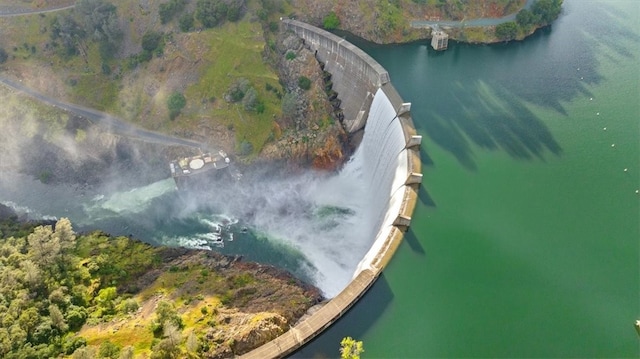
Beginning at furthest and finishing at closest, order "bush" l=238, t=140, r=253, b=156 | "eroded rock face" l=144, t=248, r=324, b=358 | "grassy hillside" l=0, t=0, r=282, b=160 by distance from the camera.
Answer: "grassy hillside" l=0, t=0, r=282, b=160 < "bush" l=238, t=140, r=253, b=156 < "eroded rock face" l=144, t=248, r=324, b=358

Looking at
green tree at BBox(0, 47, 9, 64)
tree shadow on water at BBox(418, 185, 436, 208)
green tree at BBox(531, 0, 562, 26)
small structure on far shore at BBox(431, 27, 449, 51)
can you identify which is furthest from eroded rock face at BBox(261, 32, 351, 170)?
green tree at BBox(0, 47, 9, 64)

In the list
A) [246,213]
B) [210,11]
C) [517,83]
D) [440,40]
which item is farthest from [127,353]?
[440,40]

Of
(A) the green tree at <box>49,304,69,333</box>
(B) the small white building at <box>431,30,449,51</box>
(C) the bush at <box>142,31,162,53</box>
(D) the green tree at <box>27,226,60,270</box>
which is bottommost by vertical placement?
(A) the green tree at <box>49,304,69,333</box>

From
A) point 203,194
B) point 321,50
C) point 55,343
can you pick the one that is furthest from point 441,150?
point 55,343

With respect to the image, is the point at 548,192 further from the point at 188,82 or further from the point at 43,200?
the point at 43,200

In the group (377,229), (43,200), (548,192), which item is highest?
(548,192)

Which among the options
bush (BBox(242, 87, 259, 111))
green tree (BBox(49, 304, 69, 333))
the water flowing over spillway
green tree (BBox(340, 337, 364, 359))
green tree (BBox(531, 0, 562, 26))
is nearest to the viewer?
green tree (BBox(340, 337, 364, 359))

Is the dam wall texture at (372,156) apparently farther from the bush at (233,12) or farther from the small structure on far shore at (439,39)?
the small structure on far shore at (439,39)

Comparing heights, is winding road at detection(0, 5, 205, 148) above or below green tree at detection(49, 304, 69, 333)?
above

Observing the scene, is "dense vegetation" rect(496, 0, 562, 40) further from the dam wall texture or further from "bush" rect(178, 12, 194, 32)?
"bush" rect(178, 12, 194, 32)
